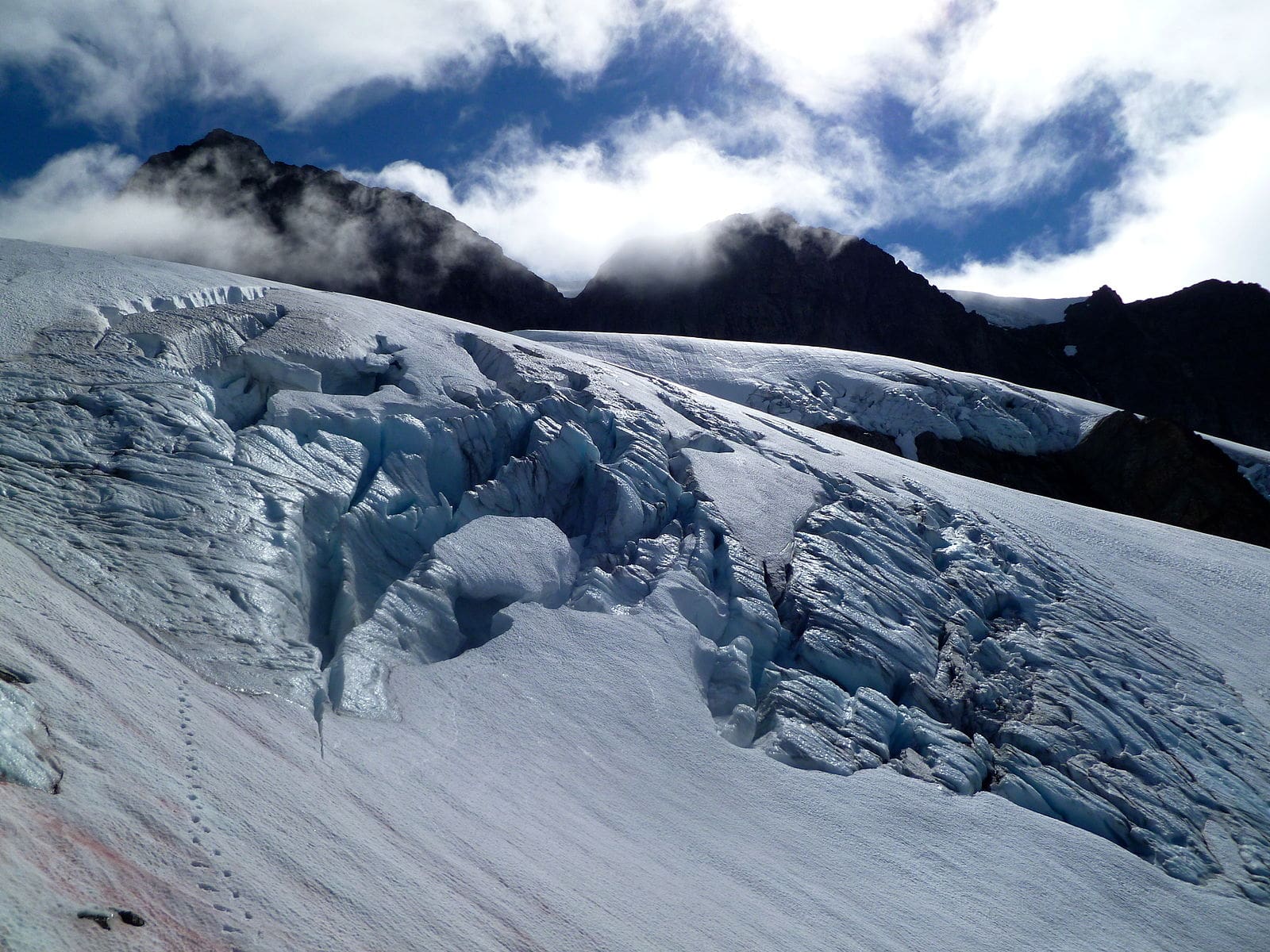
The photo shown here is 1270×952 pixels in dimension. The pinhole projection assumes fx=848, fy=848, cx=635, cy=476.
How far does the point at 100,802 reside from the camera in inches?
192

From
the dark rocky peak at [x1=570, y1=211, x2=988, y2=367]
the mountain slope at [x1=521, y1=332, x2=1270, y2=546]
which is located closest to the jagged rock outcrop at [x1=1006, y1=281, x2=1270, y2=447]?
the dark rocky peak at [x1=570, y1=211, x2=988, y2=367]

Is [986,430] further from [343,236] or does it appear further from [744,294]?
[343,236]

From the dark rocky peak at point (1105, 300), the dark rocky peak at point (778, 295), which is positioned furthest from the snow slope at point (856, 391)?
the dark rocky peak at point (1105, 300)

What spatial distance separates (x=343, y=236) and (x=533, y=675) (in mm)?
59790

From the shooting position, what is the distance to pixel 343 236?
61.6m

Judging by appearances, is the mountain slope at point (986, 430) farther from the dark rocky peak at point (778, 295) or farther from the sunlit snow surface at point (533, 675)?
the dark rocky peak at point (778, 295)

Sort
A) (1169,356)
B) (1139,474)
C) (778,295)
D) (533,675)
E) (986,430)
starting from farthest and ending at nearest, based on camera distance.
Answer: (778,295), (1169,356), (986,430), (1139,474), (533,675)

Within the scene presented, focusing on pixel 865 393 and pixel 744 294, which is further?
pixel 744 294

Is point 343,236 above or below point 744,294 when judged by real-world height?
below

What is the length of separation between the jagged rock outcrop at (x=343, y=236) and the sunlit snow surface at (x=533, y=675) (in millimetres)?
47491

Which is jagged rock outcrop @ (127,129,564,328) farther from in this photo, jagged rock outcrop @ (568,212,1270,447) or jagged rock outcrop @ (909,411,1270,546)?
jagged rock outcrop @ (909,411,1270,546)

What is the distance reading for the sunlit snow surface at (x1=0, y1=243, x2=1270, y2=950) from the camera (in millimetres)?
5570

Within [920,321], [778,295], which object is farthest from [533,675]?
[920,321]

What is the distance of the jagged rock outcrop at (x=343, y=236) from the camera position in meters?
59.7
